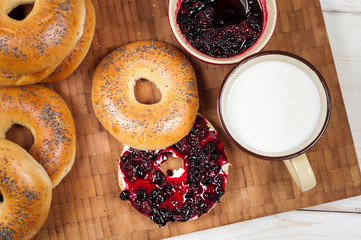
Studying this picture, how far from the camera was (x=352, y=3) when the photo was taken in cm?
141

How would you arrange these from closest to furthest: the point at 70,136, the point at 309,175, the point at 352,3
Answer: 1. the point at 309,175
2. the point at 70,136
3. the point at 352,3

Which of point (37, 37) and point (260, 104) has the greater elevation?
point (37, 37)

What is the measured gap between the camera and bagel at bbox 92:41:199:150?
1.25m

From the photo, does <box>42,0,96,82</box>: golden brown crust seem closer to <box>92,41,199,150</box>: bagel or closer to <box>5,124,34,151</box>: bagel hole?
<box>92,41,199,150</box>: bagel

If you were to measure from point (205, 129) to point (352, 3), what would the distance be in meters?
0.68

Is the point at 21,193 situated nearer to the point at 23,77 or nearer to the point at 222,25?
the point at 23,77

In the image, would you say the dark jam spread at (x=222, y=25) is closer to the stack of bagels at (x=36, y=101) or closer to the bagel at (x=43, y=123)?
the stack of bagels at (x=36, y=101)

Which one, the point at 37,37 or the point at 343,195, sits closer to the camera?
the point at 37,37

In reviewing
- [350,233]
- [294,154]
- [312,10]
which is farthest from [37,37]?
[350,233]

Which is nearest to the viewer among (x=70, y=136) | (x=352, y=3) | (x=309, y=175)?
(x=309, y=175)

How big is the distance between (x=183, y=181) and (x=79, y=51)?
1.72 feet

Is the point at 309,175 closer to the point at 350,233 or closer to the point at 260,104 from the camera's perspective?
the point at 260,104

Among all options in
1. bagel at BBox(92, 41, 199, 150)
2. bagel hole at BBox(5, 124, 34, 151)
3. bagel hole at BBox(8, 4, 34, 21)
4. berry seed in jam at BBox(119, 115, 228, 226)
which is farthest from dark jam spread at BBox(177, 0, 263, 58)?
bagel hole at BBox(5, 124, 34, 151)

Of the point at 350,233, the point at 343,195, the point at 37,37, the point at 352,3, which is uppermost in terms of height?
the point at 37,37
